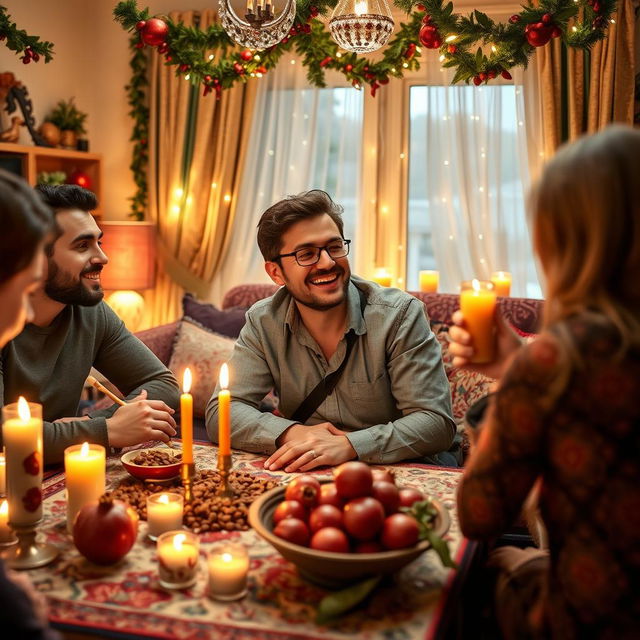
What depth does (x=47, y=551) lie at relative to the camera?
142 centimetres

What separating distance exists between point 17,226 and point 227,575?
0.68 meters

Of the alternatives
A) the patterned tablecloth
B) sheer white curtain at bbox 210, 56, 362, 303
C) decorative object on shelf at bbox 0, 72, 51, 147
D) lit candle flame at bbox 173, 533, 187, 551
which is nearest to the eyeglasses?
the patterned tablecloth

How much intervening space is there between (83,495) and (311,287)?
3.44 feet

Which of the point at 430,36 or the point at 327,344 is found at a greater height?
the point at 430,36

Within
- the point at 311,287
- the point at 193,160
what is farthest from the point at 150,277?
the point at 311,287

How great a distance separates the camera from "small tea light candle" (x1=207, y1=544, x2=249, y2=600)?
1.27 metres

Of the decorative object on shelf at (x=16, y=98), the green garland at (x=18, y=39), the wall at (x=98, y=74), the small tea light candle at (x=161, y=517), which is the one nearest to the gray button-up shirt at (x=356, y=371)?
the small tea light candle at (x=161, y=517)

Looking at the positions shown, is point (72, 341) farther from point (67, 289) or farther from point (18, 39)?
point (18, 39)

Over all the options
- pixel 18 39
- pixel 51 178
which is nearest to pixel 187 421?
pixel 18 39

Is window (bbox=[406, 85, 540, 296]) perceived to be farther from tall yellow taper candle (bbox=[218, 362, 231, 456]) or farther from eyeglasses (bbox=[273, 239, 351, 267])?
tall yellow taper candle (bbox=[218, 362, 231, 456])

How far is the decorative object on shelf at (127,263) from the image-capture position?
4848 millimetres

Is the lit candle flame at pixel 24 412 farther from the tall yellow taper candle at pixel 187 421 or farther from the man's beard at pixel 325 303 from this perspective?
the man's beard at pixel 325 303

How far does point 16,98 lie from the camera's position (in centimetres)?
458

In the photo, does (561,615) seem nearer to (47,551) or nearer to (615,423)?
(615,423)
